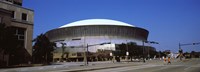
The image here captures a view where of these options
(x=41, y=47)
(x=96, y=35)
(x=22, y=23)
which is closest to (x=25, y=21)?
(x=22, y=23)

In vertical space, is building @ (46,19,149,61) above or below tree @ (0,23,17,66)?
above

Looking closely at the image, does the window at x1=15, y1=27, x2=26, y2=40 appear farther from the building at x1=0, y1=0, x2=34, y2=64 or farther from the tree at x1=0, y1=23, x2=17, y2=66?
the tree at x1=0, y1=23, x2=17, y2=66

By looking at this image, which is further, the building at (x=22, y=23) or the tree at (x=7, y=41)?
the building at (x=22, y=23)

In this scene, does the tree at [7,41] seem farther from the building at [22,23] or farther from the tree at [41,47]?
the tree at [41,47]

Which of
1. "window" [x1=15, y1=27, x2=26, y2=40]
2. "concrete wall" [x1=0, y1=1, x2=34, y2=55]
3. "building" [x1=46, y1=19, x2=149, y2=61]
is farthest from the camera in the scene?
"building" [x1=46, y1=19, x2=149, y2=61]

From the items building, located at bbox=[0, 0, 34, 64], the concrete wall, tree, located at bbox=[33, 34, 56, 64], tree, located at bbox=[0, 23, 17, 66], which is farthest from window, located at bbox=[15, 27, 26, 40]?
tree, located at bbox=[0, 23, 17, 66]

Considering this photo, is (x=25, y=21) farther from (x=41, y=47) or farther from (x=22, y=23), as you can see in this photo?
(x=41, y=47)

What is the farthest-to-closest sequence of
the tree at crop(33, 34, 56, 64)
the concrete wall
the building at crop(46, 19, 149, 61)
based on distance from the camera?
the building at crop(46, 19, 149, 61) → the tree at crop(33, 34, 56, 64) → the concrete wall

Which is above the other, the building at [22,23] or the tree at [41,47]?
the building at [22,23]

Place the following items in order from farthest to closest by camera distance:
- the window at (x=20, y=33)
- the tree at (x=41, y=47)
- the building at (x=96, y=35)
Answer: the building at (x=96, y=35) < the tree at (x=41, y=47) < the window at (x=20, y=33)

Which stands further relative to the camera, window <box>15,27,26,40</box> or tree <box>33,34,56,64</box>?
tree <box>33,34,56,64</box>

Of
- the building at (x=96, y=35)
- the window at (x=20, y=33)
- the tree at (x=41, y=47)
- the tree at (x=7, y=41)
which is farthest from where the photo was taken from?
the building at (x=96, y=35)

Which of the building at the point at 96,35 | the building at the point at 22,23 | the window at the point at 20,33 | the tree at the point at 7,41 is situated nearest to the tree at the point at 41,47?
the building at the point at 22,23

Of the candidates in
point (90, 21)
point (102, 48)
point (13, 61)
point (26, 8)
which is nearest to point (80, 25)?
point (90, 21)
